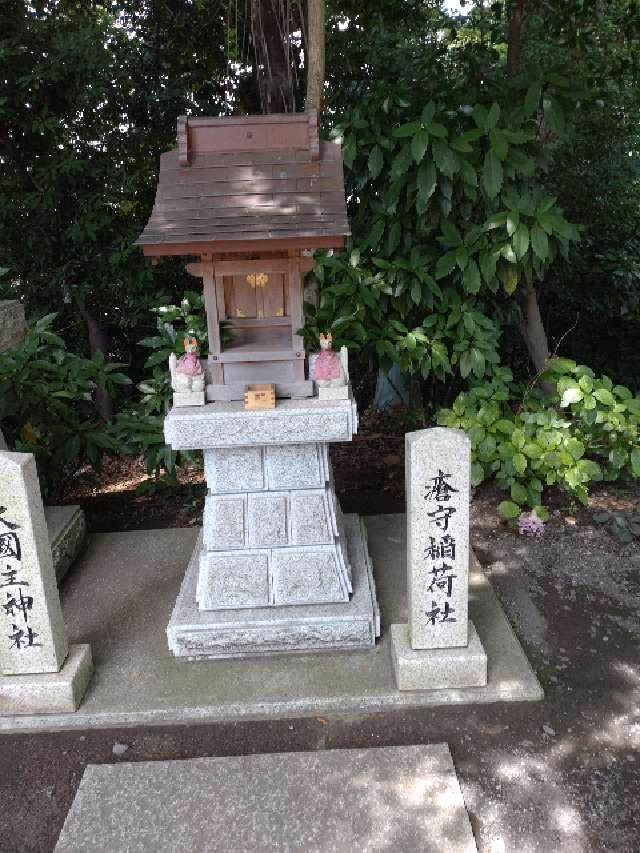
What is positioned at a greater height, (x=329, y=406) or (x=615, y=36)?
(x=615, y=36)

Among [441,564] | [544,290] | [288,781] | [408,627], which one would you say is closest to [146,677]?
[288,781]

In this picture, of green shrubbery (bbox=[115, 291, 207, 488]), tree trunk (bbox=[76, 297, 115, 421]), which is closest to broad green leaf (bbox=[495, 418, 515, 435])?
green shrubbery (bbox=[115, 291, 207, 488])

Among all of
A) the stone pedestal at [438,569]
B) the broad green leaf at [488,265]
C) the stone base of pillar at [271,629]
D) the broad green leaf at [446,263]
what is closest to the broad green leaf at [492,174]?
the broad green leaf at [488,265]

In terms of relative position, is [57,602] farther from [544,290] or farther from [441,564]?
[544,290]

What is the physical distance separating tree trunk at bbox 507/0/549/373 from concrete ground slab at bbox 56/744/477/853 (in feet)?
13.0

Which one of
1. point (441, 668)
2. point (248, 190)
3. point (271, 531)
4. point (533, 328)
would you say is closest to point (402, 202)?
point (533, 328)

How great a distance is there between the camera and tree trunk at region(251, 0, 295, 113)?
16.2ft

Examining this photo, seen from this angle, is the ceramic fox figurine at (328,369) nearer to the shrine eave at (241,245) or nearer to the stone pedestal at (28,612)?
the shrine eave at (241,245)

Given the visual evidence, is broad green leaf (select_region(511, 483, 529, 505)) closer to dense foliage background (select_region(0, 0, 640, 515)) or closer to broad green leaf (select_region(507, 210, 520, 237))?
dense foliage background (select_region(0, 0, 640, 515))

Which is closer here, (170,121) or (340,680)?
(340,680)

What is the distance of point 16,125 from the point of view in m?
6.21

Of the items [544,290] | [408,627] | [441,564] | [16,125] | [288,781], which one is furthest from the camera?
[544,290]

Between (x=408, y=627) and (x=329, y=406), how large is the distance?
1228 millimetres

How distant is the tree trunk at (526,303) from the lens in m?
5.33
